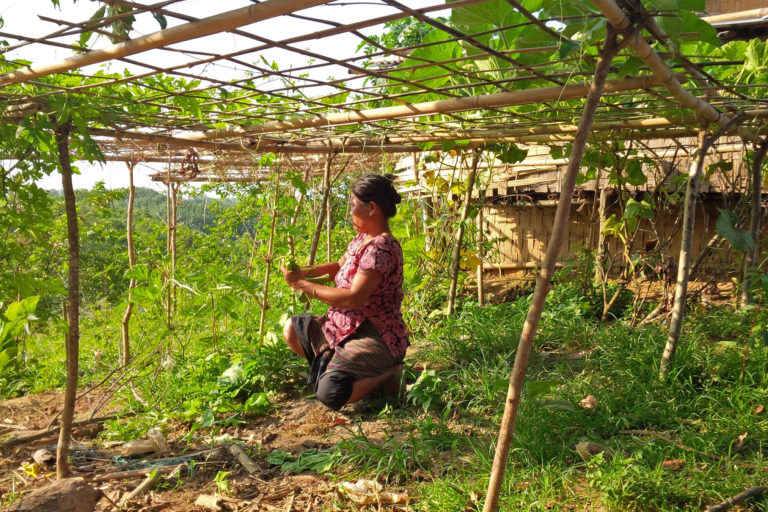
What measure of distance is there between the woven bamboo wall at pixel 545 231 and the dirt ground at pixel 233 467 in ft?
11.0

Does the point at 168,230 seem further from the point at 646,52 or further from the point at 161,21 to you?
the point at 646,52

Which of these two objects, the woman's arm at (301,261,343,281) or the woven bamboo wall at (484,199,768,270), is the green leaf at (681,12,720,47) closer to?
the woman's arm at (301,261,343,281)

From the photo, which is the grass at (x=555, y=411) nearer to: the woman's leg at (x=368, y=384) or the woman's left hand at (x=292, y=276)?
the woman's leg at (x=368, y=384)

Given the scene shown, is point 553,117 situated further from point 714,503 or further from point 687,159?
point 687,159

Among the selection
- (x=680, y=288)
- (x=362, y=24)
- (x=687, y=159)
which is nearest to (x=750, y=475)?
(x=680, y=288)

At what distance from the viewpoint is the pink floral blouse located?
3.46 m

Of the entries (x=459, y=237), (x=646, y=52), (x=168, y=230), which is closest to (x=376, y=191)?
(x=646, y=52)

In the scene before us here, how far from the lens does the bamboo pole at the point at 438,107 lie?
2.46 metres

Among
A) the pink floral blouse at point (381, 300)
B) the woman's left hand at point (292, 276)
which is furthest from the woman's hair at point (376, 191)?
the woman's left hand at point (292, 276)

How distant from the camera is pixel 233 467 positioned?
3.05 meters

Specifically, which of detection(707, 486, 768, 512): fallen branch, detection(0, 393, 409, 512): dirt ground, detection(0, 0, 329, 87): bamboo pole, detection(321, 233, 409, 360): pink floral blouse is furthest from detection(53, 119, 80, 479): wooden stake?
detection(707, 486, 768, 512): fallen branch

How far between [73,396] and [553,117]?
306 centimetres

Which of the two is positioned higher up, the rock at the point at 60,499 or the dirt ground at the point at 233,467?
the rock at the point at 60,499

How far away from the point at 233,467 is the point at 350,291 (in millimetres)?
1132
